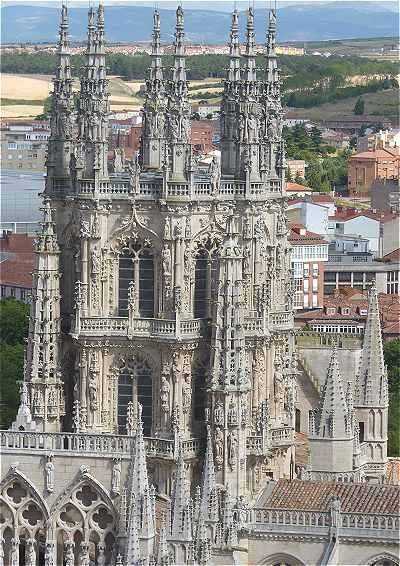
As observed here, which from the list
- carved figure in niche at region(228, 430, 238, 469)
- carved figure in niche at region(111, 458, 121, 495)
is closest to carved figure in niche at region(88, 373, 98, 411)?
carved figure in niche at region(228, 430, 238, 469)

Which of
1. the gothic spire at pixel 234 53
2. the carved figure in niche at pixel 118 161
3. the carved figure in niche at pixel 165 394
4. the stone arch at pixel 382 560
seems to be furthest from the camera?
the carved figure in niche at pixel 118 161

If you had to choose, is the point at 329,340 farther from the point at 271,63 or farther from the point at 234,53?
the point at 234,53

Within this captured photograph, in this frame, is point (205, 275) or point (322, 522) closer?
point (322, 522)

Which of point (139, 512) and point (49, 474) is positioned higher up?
point (49, 474)

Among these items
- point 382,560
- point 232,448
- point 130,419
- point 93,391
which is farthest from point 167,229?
point 382,560

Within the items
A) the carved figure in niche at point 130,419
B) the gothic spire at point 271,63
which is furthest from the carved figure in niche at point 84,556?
the gothic spire at point 271,63

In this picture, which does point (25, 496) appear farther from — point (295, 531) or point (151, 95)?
point (151, 95)

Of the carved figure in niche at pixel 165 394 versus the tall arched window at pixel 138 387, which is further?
the tall arched window at pixel 138 387

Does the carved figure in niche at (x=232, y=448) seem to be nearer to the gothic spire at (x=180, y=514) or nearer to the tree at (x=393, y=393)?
the gothic spire at (x=180, y=514)
